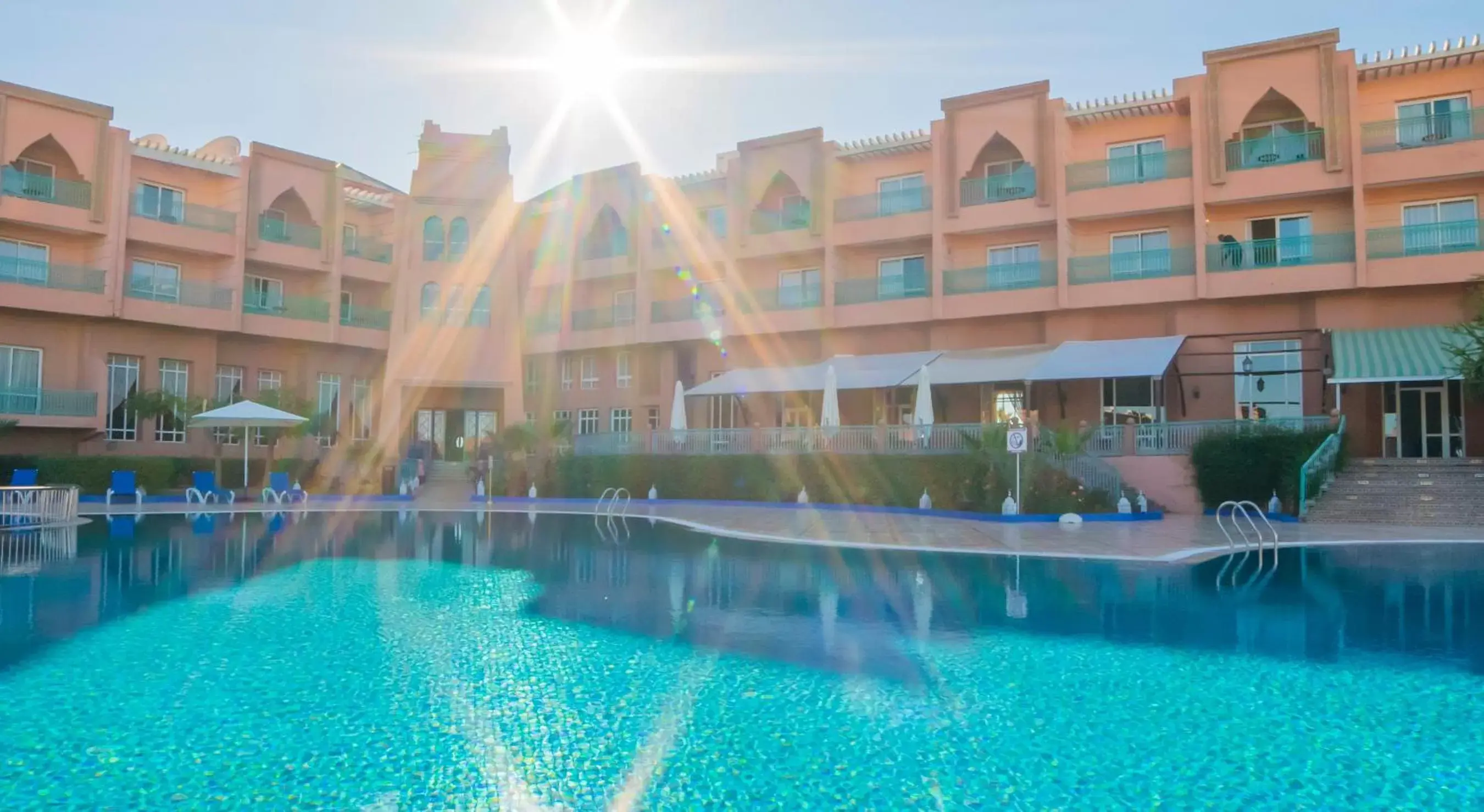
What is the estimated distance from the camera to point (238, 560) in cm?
1498

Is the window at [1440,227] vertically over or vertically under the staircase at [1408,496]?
over

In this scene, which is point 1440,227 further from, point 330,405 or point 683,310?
point 330,405

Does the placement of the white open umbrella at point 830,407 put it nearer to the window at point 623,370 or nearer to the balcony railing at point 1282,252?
the balcony railing at point 1282,252

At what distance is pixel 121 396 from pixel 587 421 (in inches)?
632

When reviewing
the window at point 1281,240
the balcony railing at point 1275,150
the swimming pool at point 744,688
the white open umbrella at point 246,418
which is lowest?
the swimming pool at point 744,688

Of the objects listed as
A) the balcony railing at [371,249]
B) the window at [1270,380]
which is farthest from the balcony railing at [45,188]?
the window at [1270,380]

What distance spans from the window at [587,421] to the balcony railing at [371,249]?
1007 centimetres

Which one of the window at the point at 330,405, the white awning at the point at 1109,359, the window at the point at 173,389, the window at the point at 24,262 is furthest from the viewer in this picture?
the window at the point at 330,405

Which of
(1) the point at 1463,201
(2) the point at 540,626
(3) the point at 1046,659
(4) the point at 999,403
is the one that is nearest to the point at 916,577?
(3) the point at 1046,659

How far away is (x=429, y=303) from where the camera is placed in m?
37.9

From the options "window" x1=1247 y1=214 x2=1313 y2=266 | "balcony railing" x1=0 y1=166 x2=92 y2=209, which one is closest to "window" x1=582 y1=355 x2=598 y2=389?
"balcony railing" x1=0 y1=166 x2=92 y2=209

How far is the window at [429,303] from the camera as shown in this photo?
1480 inches

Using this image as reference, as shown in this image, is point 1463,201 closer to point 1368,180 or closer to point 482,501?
point 1368,180

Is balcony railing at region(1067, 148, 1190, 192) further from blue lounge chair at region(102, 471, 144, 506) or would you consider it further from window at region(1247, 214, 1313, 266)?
blue lounge chair at region(102, 471, 144, 506)
